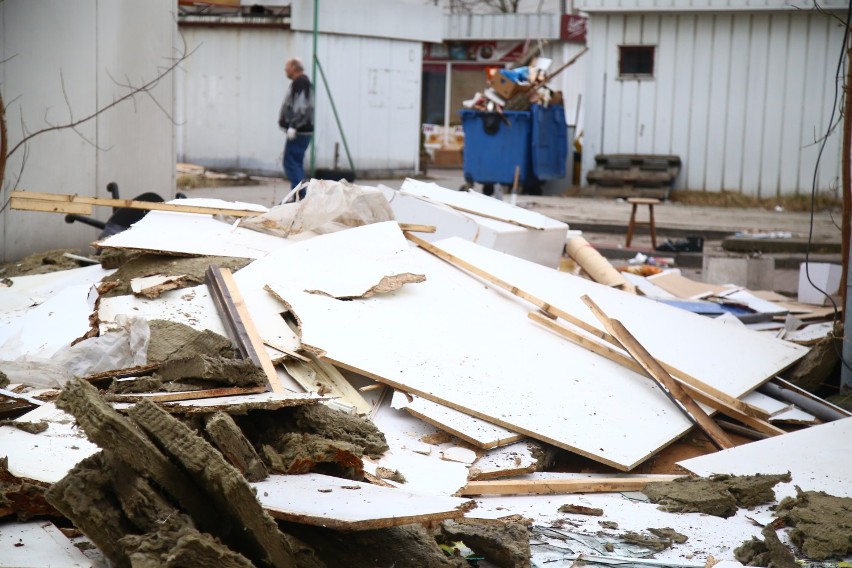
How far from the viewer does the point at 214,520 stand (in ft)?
10.1

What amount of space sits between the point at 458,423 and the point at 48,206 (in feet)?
12.4

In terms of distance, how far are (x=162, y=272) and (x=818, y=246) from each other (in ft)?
26.1

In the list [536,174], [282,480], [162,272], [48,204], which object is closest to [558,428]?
[282,480]

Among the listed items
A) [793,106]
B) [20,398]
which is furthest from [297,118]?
[20,398]

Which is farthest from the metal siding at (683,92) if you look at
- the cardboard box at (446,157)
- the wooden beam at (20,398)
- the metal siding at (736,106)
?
the wooden beam at (20,398)

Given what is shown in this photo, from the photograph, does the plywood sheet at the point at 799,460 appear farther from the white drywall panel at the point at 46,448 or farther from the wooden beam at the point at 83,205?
the wooden beam at the point at 83,205

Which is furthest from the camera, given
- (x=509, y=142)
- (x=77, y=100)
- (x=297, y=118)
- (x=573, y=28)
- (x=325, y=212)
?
(x=573, y=28)

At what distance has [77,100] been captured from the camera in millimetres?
8352

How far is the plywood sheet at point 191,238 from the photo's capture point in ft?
20.2

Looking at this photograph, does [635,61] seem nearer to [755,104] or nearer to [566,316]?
[755,104]

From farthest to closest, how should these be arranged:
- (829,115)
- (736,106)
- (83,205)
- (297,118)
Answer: (736,106)
(829,115)
(297,118)
(83,205)

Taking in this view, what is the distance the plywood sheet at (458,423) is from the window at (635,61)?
1439cm

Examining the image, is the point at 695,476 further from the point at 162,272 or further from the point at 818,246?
the point at 818,246

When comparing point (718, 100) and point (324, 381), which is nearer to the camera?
point (324, 381)
